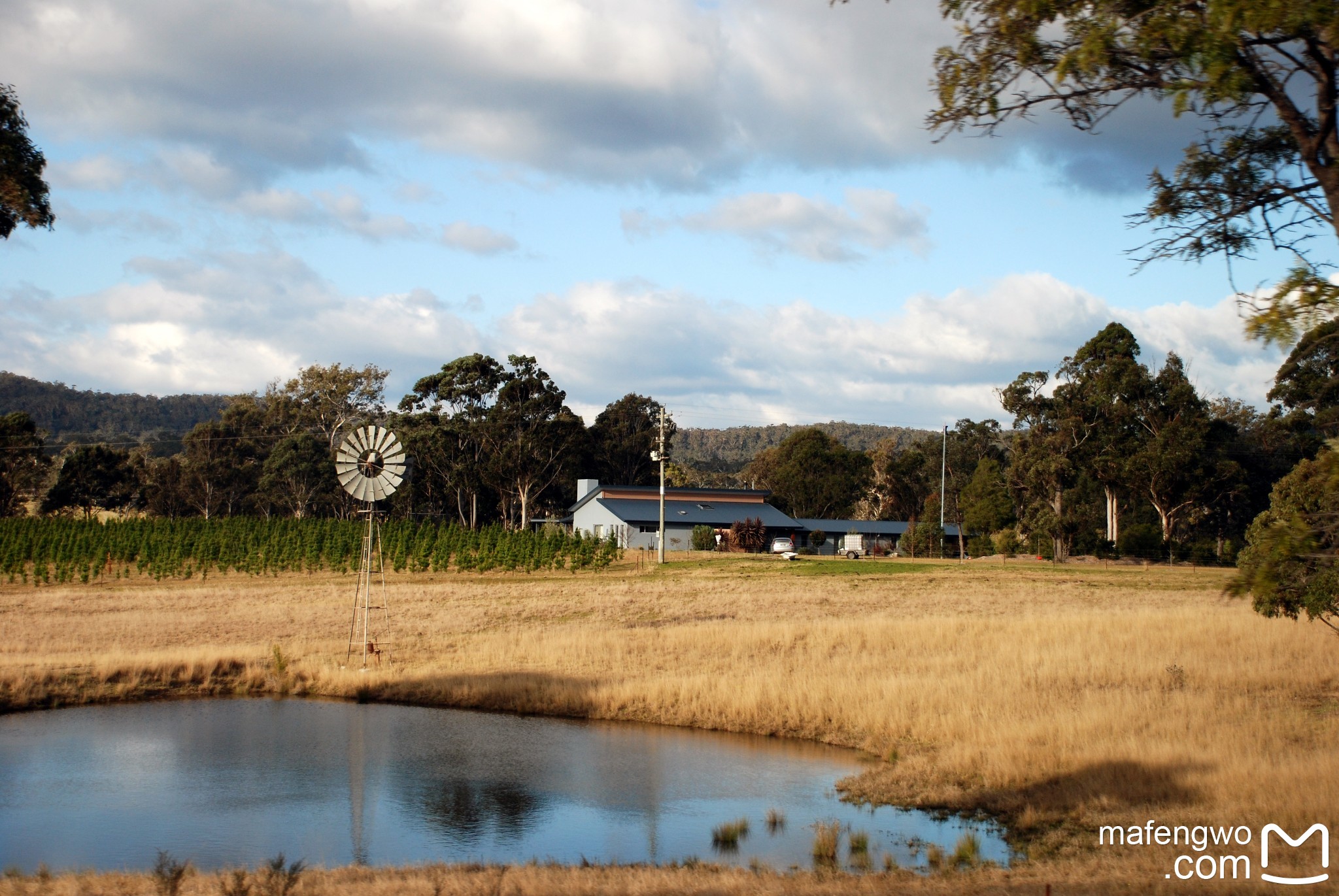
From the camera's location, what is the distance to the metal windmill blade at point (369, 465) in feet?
82.6

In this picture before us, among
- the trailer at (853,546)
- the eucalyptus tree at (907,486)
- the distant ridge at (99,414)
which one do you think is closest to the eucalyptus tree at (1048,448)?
the trailer at (853,546)

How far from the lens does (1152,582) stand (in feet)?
138

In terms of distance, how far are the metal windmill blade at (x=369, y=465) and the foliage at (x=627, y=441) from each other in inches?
2856

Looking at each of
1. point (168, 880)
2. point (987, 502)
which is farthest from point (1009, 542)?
point (168, 880)

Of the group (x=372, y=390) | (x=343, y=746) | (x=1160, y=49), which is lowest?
(x=343, y=746)

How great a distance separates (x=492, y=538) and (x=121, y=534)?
19983 mm

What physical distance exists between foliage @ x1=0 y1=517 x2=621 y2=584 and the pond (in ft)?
117

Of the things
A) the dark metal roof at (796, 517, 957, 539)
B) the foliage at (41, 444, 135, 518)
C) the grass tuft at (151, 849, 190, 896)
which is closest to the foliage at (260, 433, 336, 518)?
the foliage at (41, 444, 135, 518)

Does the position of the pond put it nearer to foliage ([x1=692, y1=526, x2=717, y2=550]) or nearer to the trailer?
foliage ([x1=692, y1=526, x2=717, y2=550])

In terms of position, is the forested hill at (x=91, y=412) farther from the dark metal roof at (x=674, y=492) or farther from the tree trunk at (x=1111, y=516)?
the tree trunk at (x=1111, y=516)

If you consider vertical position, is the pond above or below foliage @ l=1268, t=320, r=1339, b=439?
below

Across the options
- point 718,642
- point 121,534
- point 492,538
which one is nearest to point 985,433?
point 492,538

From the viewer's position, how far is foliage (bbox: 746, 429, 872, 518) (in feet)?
330

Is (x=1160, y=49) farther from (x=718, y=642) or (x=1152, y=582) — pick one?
(x=1152, y=582)
